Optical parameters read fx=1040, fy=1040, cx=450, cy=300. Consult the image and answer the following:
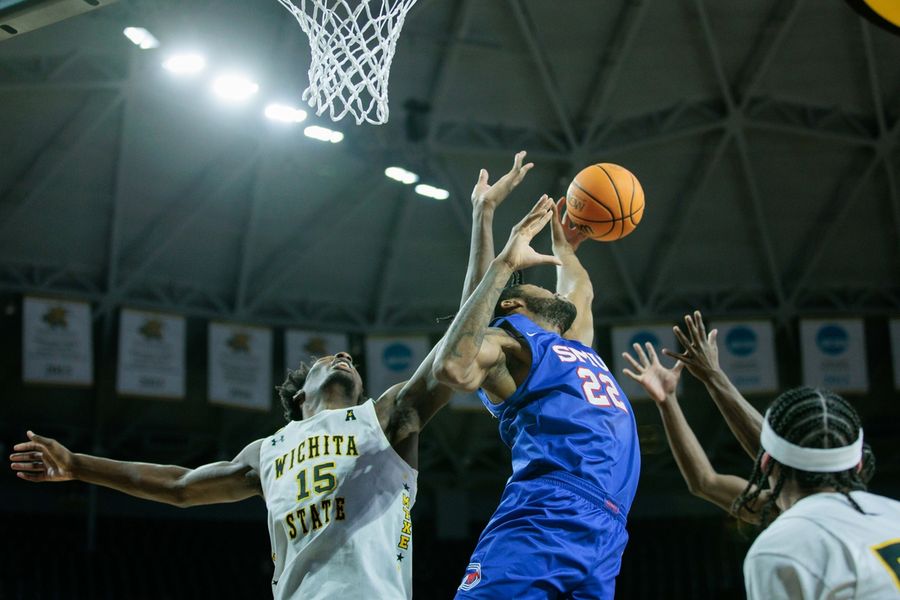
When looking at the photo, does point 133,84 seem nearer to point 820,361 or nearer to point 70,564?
point 70,564

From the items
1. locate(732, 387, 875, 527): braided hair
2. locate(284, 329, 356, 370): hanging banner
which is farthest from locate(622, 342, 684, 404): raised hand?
locate(284, 329, 356, 370): hanging banner

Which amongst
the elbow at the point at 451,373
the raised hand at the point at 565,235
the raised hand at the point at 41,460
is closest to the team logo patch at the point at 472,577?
the elbow at the point at 451,373

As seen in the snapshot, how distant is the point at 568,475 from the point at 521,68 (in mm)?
10367

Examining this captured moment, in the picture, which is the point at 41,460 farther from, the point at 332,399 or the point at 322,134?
the point at 322,134

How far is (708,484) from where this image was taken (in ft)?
14.3

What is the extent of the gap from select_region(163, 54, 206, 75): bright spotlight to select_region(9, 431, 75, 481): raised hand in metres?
7.90

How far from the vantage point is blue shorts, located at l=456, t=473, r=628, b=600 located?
167 inches

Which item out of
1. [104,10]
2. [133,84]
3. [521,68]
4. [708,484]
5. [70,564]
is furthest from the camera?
[70,564]

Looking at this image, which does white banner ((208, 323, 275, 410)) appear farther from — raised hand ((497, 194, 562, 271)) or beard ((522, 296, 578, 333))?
raised hand ((497, 194, 562, 271))

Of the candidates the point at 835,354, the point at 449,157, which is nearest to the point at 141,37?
the point at 449,157

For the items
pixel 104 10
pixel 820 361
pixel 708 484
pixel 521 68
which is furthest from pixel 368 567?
pixel 820 361

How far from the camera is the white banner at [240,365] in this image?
15391mm

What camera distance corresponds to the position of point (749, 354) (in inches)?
620

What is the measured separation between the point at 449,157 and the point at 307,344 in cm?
375
